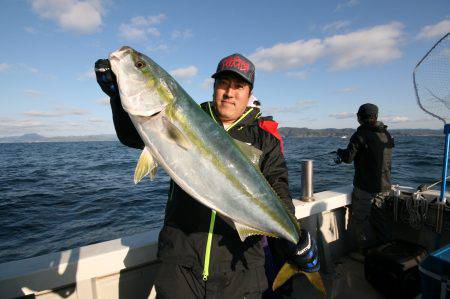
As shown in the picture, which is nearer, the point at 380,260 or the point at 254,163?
the point at 254,163

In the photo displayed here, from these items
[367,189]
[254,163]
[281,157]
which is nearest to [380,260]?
[367,189]

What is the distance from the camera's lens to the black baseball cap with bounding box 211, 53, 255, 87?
9.80ft

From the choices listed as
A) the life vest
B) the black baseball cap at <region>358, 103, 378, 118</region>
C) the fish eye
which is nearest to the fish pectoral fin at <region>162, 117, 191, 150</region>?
the fish eye

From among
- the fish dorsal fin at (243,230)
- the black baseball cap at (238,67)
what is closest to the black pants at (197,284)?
the fish dorsal fin at (243,230)

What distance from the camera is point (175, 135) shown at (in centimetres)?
240

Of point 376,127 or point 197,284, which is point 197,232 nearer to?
point 197,284

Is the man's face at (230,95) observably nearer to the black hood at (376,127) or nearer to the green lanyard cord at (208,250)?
the green lanyard cord at (208,250)

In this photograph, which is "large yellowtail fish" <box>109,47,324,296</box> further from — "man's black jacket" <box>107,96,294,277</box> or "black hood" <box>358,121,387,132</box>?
"black hood" <box>358,121,387,132</box>

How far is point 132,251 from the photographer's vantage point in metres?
3.56

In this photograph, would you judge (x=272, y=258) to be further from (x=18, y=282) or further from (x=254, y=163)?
(x=18, y=282)

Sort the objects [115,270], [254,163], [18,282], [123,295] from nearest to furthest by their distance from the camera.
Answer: [254,163] → [18,282] → [115,270] → [123,295]

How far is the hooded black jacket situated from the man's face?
4.19 m

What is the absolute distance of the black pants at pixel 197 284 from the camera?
2.58 meters

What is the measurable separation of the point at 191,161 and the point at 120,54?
3.53ft
